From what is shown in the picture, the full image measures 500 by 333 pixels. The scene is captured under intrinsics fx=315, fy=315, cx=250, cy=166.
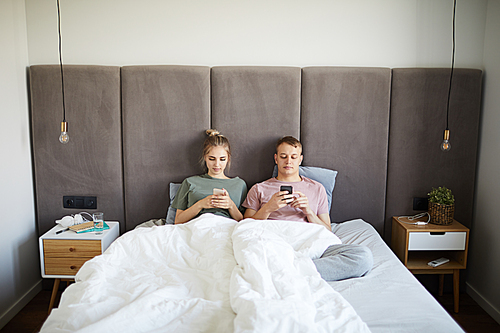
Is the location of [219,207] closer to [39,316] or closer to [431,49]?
[39,316]

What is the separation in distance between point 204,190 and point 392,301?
1.26 m

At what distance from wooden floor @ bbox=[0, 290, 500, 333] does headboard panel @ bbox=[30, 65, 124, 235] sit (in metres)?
0.50

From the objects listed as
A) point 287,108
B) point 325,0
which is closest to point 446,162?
point 287,108

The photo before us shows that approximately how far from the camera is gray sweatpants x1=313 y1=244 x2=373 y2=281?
4.64ft

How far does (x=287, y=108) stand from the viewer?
2209 mm

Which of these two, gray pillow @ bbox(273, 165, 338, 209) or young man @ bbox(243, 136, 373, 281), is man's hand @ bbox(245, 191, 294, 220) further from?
gray pillow @ bbox(273, 165, 338, 209)

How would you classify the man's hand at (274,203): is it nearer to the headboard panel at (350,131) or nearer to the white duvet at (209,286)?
the white duvet at (209,286)

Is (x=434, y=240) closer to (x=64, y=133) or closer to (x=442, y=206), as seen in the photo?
(x=442, y=206)

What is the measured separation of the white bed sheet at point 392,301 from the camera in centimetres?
110

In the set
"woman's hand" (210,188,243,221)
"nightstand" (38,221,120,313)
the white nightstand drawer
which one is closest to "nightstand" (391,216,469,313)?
the white nightstand drawer

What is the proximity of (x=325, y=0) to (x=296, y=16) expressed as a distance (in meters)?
0.23

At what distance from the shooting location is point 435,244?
2041mm

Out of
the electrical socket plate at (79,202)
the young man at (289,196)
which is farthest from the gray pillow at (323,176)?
the electrical socket plate at (79,202)

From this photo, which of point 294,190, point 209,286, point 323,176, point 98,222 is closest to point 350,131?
point 323,176
